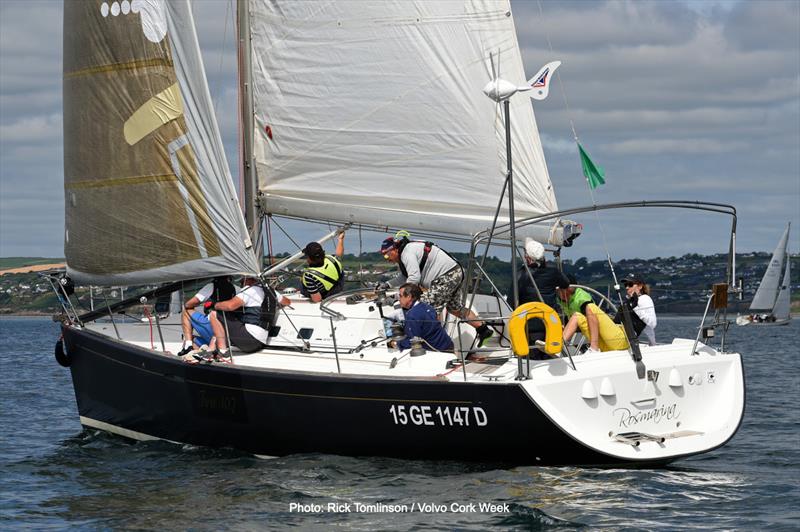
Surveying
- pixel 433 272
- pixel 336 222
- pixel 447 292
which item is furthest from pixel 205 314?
pixel 447 292

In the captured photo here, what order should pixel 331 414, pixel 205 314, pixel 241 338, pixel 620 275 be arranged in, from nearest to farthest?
pixel 331 414
pixel 241 338
pixel 205 314
pixel 620 275

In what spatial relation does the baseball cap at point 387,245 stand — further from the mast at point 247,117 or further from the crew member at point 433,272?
the mast at point 247,117

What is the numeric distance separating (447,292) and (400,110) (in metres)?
2.24

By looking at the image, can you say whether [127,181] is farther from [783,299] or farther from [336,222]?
[783,299]

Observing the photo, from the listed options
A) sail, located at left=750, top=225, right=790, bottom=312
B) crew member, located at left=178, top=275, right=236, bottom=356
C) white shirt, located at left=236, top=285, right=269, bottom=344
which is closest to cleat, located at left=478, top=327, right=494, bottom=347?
white shirt, located at left=236, top=285, right=269, bottom=344

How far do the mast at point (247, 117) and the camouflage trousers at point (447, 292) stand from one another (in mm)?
2396

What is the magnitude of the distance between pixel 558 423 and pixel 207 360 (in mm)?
3700

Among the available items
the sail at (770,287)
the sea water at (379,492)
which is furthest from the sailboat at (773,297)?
the sea water at (379,492)

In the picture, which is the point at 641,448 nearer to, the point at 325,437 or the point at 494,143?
the point at 325,437

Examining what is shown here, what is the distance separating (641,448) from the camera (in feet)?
34.3

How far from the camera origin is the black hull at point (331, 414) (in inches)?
410

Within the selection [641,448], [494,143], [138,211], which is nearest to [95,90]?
[138,211]

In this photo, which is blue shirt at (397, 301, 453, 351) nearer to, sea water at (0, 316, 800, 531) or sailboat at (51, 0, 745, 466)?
sailboat at (51, 0, 745, 466)

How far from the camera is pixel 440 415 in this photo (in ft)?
34.8
